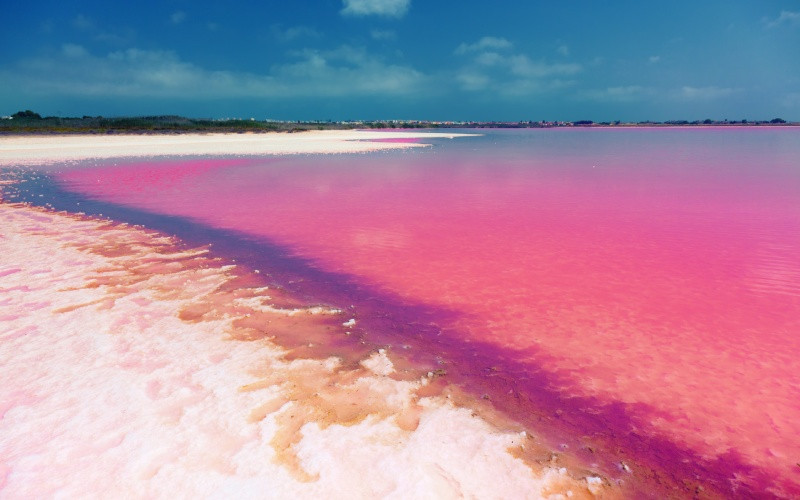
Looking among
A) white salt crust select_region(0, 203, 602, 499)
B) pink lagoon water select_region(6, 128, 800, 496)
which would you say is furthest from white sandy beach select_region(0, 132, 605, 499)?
pink lagoon water select_region(6, 128, 800, 496)

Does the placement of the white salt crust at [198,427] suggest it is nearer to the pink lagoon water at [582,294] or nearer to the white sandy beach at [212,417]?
the white sandy beach at [212,417]

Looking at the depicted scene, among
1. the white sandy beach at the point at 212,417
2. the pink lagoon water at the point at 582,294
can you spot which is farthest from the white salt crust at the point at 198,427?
the pink lagoon water at the point at 582,294

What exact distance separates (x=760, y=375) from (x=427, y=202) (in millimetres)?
8747

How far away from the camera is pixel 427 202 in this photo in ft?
40.0

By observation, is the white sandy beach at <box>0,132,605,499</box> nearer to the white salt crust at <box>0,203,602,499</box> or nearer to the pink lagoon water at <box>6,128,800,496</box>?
the white salt crust at <box>0,203,602,499</box>

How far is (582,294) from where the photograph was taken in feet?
19.0

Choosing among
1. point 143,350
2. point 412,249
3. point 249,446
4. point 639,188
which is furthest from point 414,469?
point 639,188

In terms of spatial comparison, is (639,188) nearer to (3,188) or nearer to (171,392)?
(171,392)

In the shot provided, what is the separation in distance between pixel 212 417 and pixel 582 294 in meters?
4.21

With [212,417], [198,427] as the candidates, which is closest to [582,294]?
[212,417]

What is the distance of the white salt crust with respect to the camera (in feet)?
9.23

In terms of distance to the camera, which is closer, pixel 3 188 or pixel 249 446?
pixel 249 446

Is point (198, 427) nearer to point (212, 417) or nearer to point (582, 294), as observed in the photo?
point (212, 417)

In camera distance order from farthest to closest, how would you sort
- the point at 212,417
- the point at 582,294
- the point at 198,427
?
the point at 582,294 → the point at 212,417 → the point at 198,427
